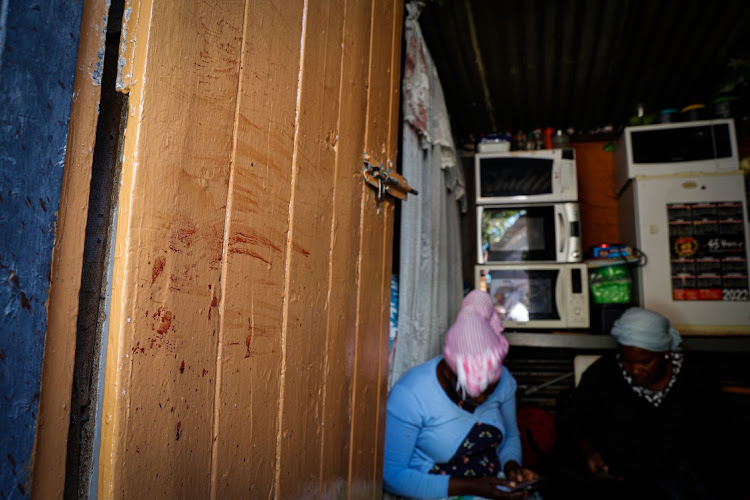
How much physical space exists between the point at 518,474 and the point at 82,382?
1909 mm

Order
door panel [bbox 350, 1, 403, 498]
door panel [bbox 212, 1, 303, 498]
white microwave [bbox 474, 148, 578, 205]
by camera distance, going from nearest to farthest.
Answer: door panel [bbox 212, 1, 303, 498] < door panel [bbox 350, 1, 403, 498] < white microwave [bbox 474, 148, 578, 205]

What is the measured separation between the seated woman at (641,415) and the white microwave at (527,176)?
111 cm

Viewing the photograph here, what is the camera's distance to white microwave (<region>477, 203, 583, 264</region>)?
331 cm

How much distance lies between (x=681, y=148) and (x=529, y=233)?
46.6 inches

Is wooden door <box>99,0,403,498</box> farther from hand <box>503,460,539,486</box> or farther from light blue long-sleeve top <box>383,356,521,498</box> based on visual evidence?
hand <box>503,460,539,486</box>

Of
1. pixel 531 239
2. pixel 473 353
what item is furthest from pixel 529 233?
pixel 473 353

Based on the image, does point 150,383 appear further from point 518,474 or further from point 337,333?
point 518,474

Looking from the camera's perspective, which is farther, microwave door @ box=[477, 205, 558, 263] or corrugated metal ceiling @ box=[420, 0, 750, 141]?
microwave door @ box=[477, 205, 558, 263]

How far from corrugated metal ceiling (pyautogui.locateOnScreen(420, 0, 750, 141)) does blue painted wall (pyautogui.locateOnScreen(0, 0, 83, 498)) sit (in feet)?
7.47

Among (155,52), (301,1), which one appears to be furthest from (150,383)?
(301,1)

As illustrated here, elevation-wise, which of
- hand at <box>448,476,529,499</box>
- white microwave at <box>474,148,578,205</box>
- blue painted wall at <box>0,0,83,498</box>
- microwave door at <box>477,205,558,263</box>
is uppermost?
white microwave at <box>474,148,578,205</box>

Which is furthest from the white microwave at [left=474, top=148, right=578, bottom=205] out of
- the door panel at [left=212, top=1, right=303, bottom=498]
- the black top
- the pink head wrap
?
the door panel at [left=212, top=1, right=303, bottom=498]

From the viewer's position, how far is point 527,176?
3471 mm

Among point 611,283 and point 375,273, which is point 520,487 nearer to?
point 375,273
